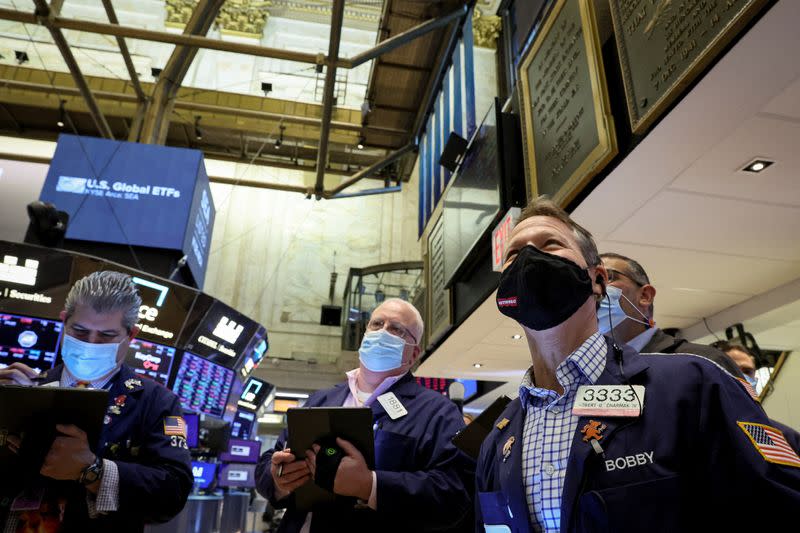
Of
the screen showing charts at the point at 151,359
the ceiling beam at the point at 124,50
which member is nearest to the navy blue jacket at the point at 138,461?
the screen showing charts at the point at 151,359

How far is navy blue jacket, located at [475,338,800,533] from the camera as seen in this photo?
1.02 meters

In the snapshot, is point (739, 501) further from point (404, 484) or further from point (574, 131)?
point (574, 131)

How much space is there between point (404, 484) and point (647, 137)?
2.28 meters

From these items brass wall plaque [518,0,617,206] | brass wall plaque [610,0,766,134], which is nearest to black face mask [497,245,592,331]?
brass wall plaque [610,0,766,134]

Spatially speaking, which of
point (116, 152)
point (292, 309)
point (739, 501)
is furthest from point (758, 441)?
point (292, 309)

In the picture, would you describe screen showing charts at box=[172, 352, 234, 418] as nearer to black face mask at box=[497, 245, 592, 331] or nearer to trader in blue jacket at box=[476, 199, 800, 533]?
trader in blue jacket at box=[476, 199, 800, 533]

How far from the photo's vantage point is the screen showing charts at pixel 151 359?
650 cm

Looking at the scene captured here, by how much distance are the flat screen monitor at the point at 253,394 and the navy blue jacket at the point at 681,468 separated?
434 inches

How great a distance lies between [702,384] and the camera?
1172 mm

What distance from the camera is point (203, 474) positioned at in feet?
23.4

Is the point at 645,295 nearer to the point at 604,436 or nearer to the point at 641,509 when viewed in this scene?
the point at 604,436

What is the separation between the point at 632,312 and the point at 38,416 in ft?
8.36

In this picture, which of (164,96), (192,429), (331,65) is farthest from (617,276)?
(164,96)

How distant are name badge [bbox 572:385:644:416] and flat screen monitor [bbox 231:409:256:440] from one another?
11.1 meters
